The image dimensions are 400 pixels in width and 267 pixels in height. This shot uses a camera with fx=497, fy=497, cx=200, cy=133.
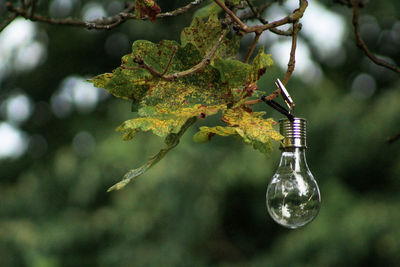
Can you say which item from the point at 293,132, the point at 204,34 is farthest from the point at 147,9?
the point at 293,132

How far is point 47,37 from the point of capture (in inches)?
231

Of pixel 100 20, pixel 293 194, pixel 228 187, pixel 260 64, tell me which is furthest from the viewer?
pixel 228 187

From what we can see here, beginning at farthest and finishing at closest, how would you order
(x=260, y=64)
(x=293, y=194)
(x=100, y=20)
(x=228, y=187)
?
(x=228, y=187) → (x=100, y=20) → (x=293, y=194) → (x=260, y=64)

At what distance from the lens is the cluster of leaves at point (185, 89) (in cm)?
43

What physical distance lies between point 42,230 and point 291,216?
4412mm

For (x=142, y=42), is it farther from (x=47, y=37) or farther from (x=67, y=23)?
(x=47, y=37)

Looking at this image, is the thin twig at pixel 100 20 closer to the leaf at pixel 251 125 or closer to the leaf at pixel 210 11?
the leaf at pixel 210 11

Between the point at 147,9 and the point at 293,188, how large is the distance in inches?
9.6

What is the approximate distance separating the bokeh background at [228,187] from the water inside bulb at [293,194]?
301 centimetres

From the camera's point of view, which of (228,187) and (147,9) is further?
(228,187)

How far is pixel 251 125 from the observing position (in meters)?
0.43

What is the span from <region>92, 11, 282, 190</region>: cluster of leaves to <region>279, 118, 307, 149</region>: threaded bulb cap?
7 centimetres

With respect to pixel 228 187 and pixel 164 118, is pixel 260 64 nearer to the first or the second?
pixel 164 118

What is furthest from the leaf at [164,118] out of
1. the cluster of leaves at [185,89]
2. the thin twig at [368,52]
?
the thin twig at [368,52]
